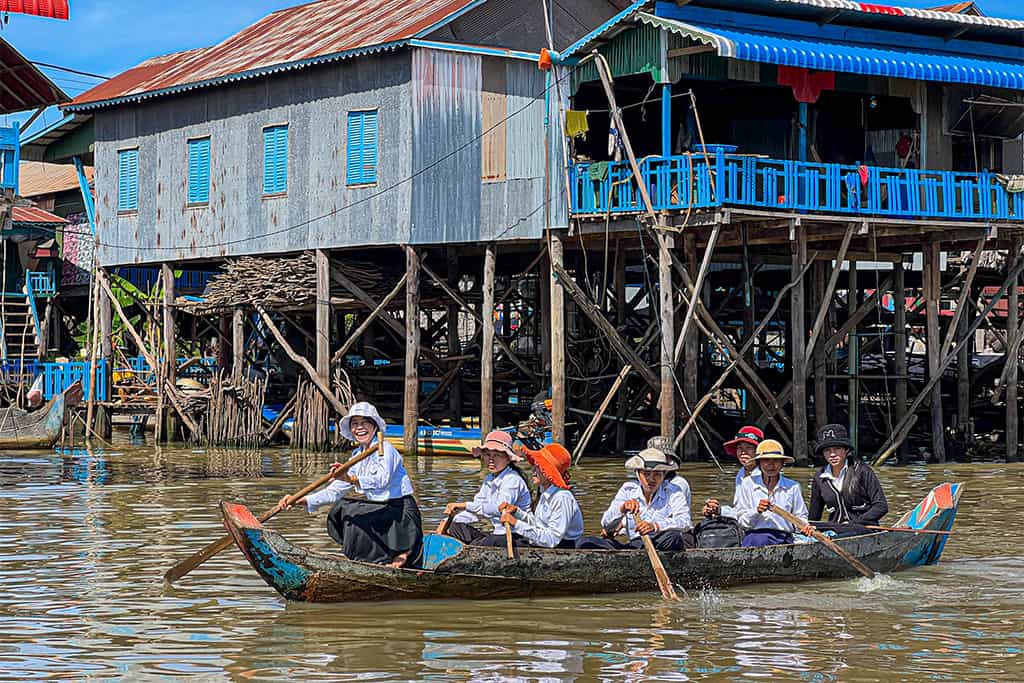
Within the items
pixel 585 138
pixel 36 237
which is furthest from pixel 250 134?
pixel 36 237

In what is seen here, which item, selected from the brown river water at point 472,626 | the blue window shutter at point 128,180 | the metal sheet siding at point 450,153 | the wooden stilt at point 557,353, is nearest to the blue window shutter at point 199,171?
the blue window shutter at point 128,180

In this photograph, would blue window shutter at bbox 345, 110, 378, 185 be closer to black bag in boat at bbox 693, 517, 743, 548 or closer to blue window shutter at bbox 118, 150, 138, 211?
blue window shutter at bbox 118, 150, 138, 211

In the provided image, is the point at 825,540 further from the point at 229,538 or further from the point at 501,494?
the point at 229,538

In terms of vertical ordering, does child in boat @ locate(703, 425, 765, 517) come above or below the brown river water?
above

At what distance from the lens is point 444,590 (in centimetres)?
1202

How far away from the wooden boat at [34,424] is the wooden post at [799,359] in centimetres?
1305

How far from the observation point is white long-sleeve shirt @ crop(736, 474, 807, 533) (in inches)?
515

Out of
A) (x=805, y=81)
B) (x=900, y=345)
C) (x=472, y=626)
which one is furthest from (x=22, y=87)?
(x=472, y=626)

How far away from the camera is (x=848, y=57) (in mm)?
22078

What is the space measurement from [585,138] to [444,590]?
547 inches

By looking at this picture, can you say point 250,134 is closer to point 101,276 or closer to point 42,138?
point 101,276

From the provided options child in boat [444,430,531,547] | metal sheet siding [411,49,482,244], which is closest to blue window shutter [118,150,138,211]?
metal sheet siding [411,49,482,244]

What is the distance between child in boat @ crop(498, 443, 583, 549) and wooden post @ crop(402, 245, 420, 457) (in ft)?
43.1

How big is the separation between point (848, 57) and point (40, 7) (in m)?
13.6
